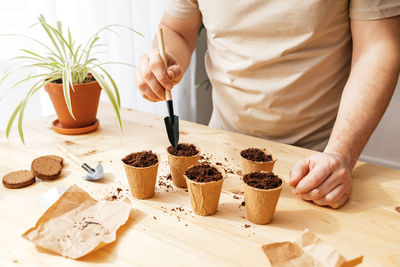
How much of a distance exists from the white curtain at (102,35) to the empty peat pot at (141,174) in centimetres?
110

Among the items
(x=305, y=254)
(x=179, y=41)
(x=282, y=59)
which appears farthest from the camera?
(x=179, y=41)

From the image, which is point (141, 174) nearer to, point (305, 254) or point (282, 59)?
point (305, 254)

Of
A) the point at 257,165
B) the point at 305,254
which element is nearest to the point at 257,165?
the point at 257,165

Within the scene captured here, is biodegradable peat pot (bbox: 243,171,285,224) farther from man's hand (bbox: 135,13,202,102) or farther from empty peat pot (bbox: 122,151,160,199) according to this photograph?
man's hand (bbox: 135,13,202,102)

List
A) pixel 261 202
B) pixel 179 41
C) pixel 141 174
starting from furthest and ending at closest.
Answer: pixel 179 41
pixel 141 174
pixel 261 202

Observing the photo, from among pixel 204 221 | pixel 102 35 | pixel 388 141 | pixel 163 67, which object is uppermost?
pixel 163 67

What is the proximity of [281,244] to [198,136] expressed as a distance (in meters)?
0.73

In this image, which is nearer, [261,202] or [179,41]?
[261,202]

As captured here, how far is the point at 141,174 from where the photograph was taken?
1.03m

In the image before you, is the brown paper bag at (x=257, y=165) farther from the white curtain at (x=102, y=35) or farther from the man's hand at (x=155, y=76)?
the white curtain at (x=102, y=35)

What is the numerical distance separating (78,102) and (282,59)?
0.83 metres

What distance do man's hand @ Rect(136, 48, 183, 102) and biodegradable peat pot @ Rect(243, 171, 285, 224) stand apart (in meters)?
0.49

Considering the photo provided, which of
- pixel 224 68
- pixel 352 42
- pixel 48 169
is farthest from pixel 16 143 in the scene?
pixel 352 42

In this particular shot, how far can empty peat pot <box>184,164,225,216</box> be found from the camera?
37.7 inches
